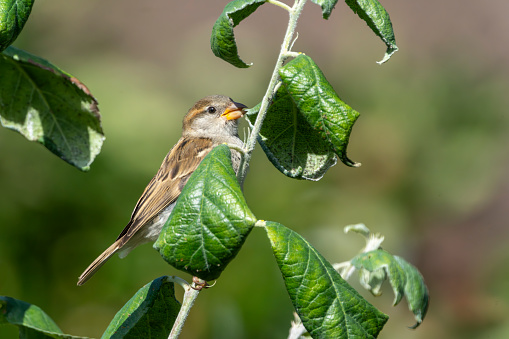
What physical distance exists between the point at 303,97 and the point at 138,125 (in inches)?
103

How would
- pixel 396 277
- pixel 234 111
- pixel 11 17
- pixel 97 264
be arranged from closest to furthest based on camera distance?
pixel 11 17 < pixel 396 277 < pixel 97 264 < pixel 234 111

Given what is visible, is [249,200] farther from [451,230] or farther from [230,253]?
[230,253]

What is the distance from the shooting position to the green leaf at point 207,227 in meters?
1.24

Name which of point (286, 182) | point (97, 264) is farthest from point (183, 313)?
point (286, 182)

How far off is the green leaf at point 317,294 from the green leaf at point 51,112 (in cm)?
44

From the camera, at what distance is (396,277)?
6.50ft

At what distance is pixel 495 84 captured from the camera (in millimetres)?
4691

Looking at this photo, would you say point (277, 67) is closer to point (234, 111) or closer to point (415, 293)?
point (415, 293)

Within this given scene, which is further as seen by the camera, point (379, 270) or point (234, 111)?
point (234, 111)

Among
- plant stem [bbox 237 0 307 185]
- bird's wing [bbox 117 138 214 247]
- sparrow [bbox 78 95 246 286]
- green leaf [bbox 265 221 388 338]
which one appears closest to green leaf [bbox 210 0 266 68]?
plant stem [bbox 237 0 307 185]

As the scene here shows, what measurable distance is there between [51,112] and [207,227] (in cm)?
46

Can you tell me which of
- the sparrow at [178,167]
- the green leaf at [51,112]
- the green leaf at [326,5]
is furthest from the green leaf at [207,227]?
the sparrow at [178,167]

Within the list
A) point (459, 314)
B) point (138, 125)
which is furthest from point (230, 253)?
point (459, 314)

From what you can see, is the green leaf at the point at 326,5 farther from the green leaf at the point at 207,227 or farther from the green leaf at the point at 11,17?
the green leaf at the point at 11,17
